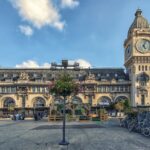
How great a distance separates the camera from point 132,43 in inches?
4513

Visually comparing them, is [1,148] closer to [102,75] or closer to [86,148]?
[86,148]

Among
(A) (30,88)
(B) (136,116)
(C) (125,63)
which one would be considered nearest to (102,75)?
(C) (125,63)

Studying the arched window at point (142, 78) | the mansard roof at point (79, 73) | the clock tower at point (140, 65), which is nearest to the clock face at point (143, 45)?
the clock tower at point (140, 65)

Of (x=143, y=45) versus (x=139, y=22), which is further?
(x=139, y=22)

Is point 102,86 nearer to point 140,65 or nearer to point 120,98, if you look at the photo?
point 120,98

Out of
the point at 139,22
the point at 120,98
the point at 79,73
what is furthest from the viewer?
the point at 79,73

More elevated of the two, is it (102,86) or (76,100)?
(102,86)

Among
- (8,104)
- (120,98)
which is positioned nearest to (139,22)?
(120,98)

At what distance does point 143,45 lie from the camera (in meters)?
115

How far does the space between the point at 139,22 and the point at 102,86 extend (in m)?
27.4

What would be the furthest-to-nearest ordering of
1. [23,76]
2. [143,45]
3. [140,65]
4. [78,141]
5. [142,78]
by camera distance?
[23,76], [143,45], [140,65], [142,78], [78,141]

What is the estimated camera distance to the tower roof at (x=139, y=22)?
118 metres

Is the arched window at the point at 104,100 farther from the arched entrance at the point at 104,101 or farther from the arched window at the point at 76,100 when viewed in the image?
the arched window at the point at 76,100

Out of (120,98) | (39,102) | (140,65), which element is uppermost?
(140,65)
